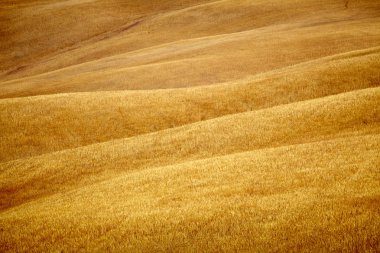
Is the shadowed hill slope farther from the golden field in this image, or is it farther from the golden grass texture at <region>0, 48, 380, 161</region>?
the golden grass texture at <region>0, 48, 380, 161</region>

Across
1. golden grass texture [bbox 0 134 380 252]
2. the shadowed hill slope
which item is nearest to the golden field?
golden grass texture [bbox 0 134 380 252]

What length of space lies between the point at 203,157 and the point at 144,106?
32.5ft

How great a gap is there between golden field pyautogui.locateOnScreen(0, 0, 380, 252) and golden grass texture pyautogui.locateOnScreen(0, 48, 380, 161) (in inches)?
4.7

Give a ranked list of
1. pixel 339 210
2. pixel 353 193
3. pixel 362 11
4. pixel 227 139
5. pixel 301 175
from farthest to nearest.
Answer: pixel 362 11 < pixel 227 139 < pixel 301 175 < pixel 353 193 < pixel 339 210

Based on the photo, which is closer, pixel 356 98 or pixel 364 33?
pixel 356 98

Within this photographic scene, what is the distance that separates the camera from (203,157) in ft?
50.9

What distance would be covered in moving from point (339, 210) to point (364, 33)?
3989cm

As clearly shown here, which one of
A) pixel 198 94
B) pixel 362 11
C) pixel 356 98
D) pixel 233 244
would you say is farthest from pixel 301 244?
pixel 362 11

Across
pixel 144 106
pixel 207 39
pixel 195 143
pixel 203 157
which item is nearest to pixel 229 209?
pixel 203 157

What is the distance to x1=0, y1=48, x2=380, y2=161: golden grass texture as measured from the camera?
69.2ft

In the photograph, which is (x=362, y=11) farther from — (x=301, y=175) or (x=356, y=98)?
(x=301, y=175)

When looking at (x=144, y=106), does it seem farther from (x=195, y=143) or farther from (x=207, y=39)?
(x=207, y=39)

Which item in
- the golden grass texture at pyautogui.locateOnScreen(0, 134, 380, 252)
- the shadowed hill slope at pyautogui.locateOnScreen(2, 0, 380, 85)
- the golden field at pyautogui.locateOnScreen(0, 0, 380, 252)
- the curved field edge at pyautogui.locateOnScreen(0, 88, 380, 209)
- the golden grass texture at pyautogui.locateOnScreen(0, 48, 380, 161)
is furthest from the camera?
the shadowed hill slope at pyautogui.locateOnScreen(2, 0, 380, 85)

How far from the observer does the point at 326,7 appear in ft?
197
